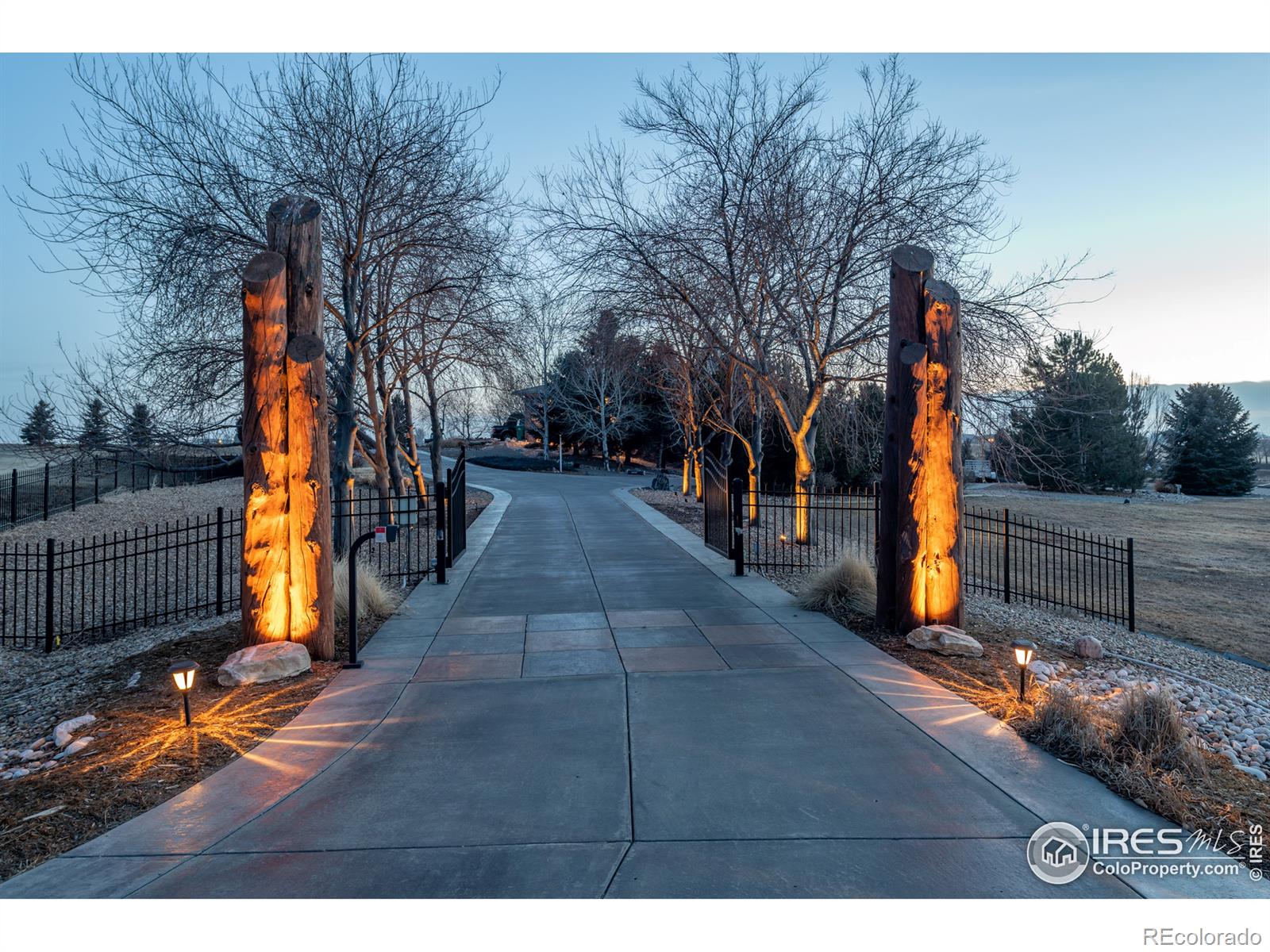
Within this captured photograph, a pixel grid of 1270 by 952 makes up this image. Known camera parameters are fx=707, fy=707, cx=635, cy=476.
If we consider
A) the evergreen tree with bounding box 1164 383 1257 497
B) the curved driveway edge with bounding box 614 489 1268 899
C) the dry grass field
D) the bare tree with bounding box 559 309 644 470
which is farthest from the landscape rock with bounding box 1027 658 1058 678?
the evergreen tree with bounding box 1164 383 1257 497

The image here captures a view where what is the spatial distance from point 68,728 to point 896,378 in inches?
304

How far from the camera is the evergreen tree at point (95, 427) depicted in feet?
31.1

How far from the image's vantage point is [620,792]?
3.98m

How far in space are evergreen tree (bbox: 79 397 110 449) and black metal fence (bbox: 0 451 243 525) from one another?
1.48ft

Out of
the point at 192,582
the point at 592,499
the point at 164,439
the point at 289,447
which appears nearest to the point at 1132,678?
the point at 289,447

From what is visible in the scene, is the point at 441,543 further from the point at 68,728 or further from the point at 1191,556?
the point at 1191,556

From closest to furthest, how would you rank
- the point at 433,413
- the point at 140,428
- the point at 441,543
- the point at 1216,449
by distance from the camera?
the point at 140,428, the point at 441,543, the point at 433,413, the point at 1216,449

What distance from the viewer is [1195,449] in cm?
4169

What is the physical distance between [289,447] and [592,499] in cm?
1871

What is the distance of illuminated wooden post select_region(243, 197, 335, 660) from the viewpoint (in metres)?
6.45

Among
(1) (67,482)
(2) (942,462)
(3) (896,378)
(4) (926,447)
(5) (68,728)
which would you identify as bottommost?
(5) (68,728)

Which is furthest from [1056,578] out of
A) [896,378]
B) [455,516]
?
[455,516]

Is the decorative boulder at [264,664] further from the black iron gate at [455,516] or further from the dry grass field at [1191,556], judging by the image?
the dry grass field at [1191,556]

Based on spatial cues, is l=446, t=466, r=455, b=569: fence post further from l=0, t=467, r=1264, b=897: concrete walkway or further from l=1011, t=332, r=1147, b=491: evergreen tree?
l=1011, t=332, r=1147, b=491: evergreen tree
